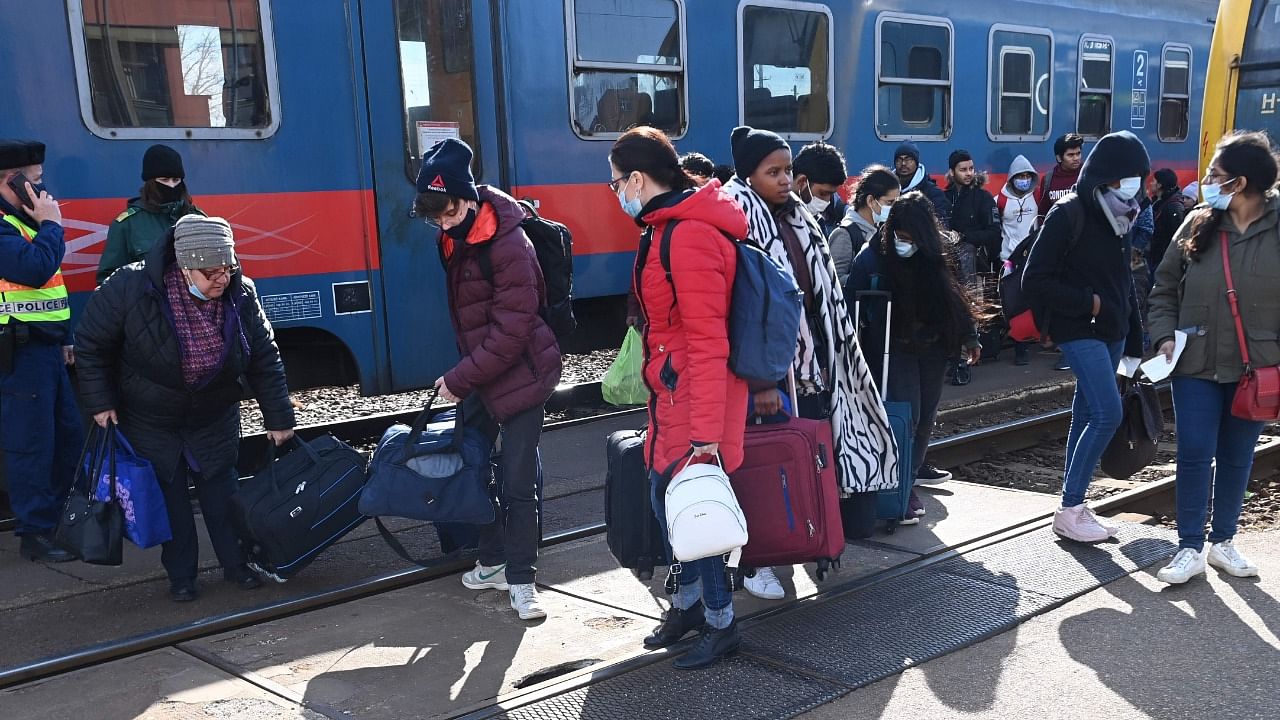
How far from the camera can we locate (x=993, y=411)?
28.9ft

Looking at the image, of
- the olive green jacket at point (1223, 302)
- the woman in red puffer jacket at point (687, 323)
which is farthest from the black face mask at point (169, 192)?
the olive green jacket at point (1223, 302)

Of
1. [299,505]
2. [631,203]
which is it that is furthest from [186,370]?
[631,203]

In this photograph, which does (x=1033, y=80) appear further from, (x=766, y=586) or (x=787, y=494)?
(x=787, y=494)

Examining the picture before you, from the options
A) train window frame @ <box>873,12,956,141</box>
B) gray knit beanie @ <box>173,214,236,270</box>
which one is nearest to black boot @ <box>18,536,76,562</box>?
gray knit beanie @ <box>173,214,236,270</box>

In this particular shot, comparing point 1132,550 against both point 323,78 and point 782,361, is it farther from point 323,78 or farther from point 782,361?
point 323,78

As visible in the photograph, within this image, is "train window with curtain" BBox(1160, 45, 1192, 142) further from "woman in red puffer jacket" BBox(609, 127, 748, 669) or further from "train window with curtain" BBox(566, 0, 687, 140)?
"woman in red puffer jacket" BBox(609, 127, 748, 669)

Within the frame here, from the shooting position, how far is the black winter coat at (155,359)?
15.1ft

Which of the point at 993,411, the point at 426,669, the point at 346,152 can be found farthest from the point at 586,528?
the point at 993,411

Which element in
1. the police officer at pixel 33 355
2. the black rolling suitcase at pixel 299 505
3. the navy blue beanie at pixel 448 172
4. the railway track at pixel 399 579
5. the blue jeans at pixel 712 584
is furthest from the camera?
the police officer at pixel 33 355

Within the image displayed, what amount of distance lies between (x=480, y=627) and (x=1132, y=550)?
2.78 metres

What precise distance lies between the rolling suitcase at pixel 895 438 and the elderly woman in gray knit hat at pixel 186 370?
2521 millimetres

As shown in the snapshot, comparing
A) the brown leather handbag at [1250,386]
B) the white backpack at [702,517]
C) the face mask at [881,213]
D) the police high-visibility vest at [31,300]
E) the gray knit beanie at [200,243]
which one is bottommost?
the white backpack at [702,517]

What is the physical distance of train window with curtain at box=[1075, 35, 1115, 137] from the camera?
11.6 m

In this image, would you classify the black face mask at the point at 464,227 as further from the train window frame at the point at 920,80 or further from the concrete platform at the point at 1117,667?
the train window frame at the point at 920,80
